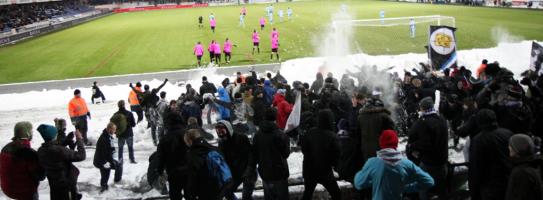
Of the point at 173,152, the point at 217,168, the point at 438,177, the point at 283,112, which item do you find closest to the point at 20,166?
the point at 173,152

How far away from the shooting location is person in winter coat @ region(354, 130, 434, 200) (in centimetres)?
459

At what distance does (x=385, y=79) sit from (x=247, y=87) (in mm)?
3855

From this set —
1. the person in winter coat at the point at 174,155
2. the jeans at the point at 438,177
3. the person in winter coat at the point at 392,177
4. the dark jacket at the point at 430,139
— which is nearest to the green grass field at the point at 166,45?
the person in winter coat at the point at 174,155

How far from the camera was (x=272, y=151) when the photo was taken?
6156 mm

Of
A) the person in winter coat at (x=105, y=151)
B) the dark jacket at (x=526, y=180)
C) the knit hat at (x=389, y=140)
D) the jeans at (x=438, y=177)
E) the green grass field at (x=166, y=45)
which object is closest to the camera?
the dark jacket at (x=526, y=180)

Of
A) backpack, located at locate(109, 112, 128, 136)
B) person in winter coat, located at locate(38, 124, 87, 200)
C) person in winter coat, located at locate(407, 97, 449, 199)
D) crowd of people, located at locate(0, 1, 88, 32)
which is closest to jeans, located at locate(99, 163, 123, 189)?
backpack, located at locate(109, 112, 128, 136)

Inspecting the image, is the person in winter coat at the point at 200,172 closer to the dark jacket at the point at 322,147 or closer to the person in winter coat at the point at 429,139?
the dark jacket at the point at 322,147

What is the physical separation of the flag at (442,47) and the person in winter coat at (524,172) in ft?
31.3

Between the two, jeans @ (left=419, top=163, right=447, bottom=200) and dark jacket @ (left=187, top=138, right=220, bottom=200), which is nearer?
dark jacket @ (left=187, top=138, right=220, bottom=200)

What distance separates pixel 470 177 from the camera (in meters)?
Answer: 5.72

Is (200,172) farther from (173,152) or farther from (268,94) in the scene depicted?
(268,94)

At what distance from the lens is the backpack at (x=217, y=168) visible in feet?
18.3

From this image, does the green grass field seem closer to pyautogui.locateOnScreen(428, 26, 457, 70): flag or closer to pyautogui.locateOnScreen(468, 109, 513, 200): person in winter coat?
pyautogui.locateOnScreen(428, 26, 457, 70): flag

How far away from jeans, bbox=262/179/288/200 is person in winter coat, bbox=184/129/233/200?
2.33 feet
